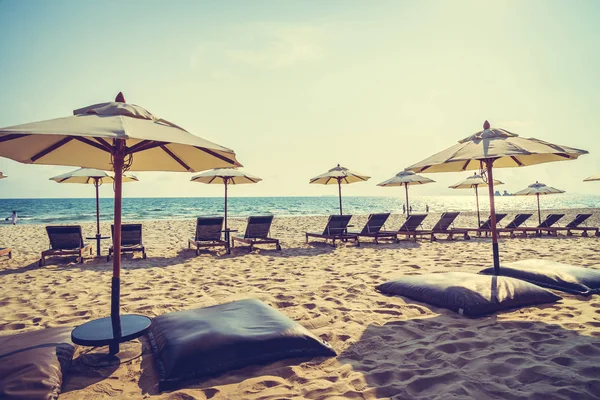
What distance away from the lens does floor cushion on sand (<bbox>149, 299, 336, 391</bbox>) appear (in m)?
2.44

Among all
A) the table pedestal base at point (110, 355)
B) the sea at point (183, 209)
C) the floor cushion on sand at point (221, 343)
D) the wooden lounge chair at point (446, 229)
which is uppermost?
the sea at point (183, 209)

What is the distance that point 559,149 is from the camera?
3920mm

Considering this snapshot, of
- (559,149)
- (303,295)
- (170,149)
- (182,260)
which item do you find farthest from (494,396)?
(182,260)

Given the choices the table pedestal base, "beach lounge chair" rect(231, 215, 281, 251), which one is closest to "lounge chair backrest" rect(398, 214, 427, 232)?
"beach lounge chair" rect(231, 215, 281, 251)

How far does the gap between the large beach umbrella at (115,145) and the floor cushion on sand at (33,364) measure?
1.11 feet

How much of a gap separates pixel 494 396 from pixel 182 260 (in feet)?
21.6

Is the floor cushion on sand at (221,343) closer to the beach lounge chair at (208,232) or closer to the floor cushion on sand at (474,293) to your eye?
the floor cushion on sand at (474,293)

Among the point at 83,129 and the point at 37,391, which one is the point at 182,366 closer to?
the point at 37,391

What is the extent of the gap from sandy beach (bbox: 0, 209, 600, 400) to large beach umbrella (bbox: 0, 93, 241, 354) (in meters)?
1.12

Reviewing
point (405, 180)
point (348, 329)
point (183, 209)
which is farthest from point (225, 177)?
point (183, 209)

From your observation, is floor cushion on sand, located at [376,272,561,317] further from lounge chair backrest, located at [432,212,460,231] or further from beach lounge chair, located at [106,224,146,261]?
lounge chair backrest, located at [432,212,460,231]

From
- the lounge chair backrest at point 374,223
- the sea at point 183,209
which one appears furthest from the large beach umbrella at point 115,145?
the sea at point 183,209

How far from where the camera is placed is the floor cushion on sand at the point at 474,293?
143 inches

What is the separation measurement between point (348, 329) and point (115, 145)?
2618 mm
